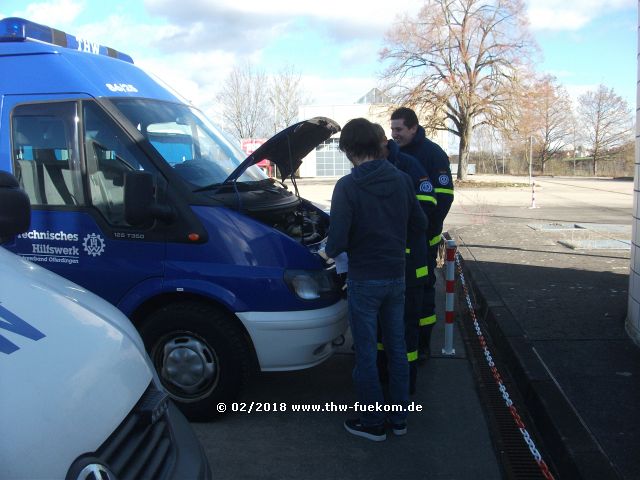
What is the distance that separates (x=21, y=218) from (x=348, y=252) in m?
1.90

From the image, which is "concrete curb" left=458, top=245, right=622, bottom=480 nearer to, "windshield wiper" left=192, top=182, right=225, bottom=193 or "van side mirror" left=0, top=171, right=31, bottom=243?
"windshield wiper" left=192, top=182, right=225, bottom=193

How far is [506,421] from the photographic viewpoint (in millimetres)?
4203

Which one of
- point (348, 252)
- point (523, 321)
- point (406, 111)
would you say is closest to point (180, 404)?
point (348, 252)

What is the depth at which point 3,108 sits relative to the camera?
3.98m

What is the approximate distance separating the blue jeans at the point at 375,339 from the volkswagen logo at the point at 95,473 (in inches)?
A: 83.9

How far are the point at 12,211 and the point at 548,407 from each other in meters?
3.43

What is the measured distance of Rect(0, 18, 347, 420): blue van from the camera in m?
3.80

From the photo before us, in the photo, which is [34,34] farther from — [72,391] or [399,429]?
[399,429]

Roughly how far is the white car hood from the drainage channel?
2305mm

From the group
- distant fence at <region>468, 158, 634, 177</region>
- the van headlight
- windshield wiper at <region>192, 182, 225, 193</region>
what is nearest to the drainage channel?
the van headlight

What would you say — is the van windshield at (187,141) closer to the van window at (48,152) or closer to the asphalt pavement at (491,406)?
the van window at (48,152)

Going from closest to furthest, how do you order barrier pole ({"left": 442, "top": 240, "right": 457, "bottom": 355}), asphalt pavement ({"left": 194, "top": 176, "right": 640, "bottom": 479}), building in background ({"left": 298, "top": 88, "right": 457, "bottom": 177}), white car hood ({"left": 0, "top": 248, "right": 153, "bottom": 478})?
white car hood ({"left": 0, "top": 248, "right": 153, "bottom": 478}) < asphalt pavement ({"left": 194, "top": 176, "right": 640, "bottom": 479}) < barrier pole ({"left": 442, "top": 240, "right": 457, "bottom": 355}) < building in background ({"left": 298, "top": 88, "right": 457, "bottom": 177})

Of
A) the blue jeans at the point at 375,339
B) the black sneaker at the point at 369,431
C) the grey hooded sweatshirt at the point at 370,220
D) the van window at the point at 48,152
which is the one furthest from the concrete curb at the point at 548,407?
the van window at the point at 48,152

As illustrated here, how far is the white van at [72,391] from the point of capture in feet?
5.07
